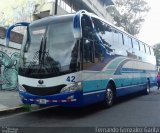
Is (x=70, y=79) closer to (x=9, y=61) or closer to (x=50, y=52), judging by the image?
(x=50, y=52)

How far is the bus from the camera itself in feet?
31.2

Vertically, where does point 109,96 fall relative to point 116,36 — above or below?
below

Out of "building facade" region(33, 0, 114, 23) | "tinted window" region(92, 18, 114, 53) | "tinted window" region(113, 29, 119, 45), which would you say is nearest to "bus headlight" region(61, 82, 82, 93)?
"tinted window" region(92, 18, 114, 53)

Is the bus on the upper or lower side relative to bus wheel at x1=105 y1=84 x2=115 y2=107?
upper

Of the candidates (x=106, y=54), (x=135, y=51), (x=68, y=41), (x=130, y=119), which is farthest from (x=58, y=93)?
(x=135, y=51)

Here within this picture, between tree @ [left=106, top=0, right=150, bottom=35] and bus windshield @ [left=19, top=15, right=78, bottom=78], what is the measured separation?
40.6 metres

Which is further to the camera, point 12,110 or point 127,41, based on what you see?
point 127,41

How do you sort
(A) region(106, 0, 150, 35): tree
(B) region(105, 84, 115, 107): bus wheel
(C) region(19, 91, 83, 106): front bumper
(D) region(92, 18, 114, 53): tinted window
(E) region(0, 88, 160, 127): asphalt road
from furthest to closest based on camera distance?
(A) region(106, 0, 150, 35): tree, (B) region(105, 84, 115, 107): bus wheel, (D) region(92, 18, 114, 53): tinted window, (C) region(19, 91, 83, 106): front bumper, (E) region(0, 88, 160, 127): asphalt road

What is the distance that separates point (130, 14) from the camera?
50.8 metres

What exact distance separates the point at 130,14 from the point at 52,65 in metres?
43.1

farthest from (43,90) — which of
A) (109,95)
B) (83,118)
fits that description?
(109,95)

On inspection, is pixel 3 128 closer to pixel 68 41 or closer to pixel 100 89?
pixel 68 41

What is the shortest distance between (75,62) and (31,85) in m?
1.66

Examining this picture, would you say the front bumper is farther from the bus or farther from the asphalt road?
the asphalt road
